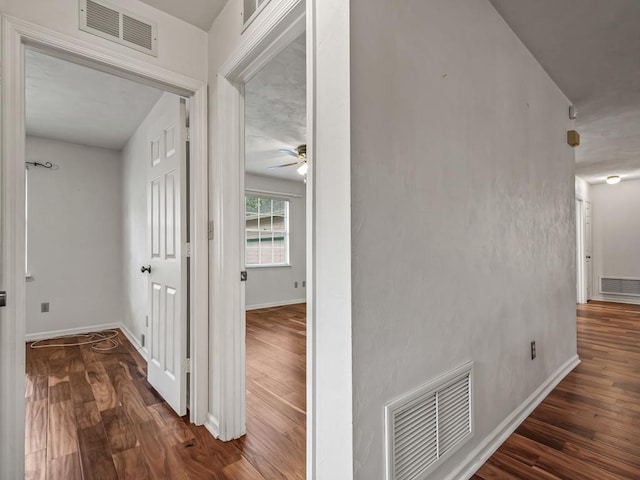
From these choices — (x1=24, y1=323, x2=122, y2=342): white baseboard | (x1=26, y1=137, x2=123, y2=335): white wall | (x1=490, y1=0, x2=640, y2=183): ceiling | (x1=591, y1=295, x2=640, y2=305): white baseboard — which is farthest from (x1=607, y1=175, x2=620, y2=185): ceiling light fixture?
(x1=24, y1=323, x2=122, y2=342): white baseboard

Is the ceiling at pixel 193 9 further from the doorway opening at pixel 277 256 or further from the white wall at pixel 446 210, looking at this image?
the white wall at pixel 446 210

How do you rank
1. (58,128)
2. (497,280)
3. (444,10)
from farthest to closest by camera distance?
1. (58,128)
2. (497,280)
3. (444,10)

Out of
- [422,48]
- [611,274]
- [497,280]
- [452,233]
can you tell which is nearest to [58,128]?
[422,48]

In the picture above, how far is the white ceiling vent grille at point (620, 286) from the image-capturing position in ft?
19.3

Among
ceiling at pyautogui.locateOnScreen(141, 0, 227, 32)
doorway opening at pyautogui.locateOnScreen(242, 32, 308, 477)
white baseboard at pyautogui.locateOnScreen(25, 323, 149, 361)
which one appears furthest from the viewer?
white baseboard at pyautogui.locateOnScreen(25, 323, 149, 361)

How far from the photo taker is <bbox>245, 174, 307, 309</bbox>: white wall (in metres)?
5.61

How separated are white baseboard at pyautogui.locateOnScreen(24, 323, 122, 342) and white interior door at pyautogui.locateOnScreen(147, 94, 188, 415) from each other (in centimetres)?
224

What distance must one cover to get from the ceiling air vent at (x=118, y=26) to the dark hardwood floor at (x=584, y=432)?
9.31 feet

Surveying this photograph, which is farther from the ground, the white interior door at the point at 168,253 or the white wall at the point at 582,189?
the white wall at the point at 582,189

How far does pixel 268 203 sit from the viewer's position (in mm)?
5898

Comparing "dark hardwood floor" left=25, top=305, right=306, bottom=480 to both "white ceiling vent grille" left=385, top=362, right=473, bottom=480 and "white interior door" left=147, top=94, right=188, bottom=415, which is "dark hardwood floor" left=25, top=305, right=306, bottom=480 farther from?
"white ceiling vent grille" left=385, top=362, right=473, bottom=480

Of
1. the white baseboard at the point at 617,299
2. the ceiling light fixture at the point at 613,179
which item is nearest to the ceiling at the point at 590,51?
the ceiling light fixture at the point at 613,179

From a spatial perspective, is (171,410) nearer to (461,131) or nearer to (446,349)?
(446,349)

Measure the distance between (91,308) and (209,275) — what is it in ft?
10.9
